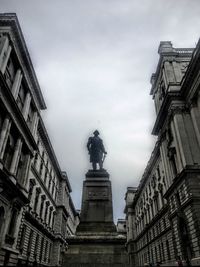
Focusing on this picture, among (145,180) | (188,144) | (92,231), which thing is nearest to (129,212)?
(145,180)

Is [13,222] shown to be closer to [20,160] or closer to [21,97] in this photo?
[20,160]

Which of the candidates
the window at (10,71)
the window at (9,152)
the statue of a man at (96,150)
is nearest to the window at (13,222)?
the window at (9,152)

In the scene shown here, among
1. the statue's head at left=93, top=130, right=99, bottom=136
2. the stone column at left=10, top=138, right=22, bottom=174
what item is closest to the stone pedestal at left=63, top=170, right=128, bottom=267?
the statue's head at left=93, top=130, right=99, bottom=136

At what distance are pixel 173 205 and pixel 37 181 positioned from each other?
60.7 feet

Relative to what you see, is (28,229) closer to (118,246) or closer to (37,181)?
(37,181)

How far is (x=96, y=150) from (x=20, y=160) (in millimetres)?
9855

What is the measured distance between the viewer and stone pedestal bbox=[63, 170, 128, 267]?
12.1 meters

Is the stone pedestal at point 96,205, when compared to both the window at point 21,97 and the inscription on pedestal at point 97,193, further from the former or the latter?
the window at point 21,97

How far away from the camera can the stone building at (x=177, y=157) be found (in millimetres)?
18938

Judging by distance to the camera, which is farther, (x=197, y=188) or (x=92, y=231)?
(x=197, y=188)

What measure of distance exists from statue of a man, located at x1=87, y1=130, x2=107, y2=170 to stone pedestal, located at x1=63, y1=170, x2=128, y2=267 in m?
2.69

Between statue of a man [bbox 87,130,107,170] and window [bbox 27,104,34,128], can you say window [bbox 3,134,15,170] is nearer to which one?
window [bbox 27,104,34,128]

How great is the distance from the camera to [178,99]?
24.2m

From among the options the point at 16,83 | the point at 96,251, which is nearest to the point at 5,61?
the point at 16,83
